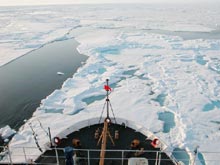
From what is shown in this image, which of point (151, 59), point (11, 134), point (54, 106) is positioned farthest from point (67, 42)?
point (11, 134)

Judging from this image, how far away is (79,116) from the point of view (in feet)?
36.3

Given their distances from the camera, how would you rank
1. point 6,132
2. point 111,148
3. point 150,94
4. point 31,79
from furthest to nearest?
1. point 31,79
2. point 150,94
3. point 6,132
4. point 111,148

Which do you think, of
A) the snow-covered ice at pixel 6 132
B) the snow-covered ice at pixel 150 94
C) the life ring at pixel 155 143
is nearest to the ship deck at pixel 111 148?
the life ring at pixel 155 143

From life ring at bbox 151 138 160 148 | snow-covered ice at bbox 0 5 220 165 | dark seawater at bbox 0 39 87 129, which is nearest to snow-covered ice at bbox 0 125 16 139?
snow-covered ice at bbox 0 5 220 165

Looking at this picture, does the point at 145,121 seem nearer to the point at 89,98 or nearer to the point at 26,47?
the point at 89,98

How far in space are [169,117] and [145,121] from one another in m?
1.19

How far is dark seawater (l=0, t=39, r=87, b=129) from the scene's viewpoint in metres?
11.9

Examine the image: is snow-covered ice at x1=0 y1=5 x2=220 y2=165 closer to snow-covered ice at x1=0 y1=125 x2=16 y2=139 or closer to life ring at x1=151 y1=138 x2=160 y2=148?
snow-covered ice at x1=0 y1=125 x2=16 y2=139

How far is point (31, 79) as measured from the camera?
638 inches

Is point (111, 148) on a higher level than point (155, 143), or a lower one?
lower

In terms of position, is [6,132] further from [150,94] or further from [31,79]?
[150,94]

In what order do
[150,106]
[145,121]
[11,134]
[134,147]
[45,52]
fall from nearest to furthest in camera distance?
[134,147], [11,134], [145,121], [150,106], [45,52]

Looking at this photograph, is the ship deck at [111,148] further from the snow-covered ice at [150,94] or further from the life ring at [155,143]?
the snow-covered ice at [150,94]

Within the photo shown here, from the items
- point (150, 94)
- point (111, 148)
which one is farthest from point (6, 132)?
point (150, 94)
